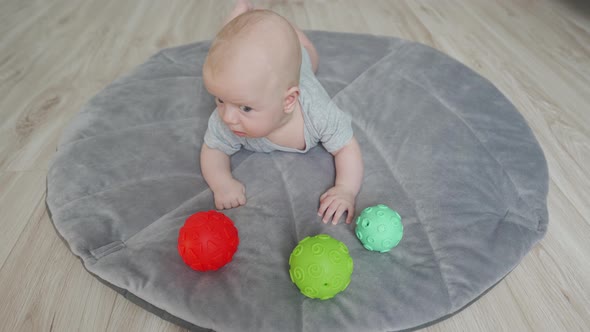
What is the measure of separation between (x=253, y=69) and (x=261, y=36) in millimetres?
67

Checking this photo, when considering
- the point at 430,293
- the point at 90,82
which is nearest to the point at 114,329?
the point at 430,293

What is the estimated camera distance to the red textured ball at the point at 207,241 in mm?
808

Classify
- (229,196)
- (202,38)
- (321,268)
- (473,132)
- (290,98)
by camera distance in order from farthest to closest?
(202,38)
(473,132)
(229,196)
(290,98)
(321,268)

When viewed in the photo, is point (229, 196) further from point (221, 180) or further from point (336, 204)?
point (336, 204)

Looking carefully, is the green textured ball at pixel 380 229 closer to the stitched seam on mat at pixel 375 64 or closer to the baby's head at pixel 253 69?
the baby's head at pixel 253 69

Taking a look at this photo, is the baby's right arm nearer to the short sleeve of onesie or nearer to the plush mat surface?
the plush mat surface

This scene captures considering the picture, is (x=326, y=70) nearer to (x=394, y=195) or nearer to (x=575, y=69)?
(x=394, y=195)

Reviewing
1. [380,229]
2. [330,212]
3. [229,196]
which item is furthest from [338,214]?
[229,196]

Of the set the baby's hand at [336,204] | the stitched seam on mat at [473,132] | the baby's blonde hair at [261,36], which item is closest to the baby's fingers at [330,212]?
the baby's hand at [336,204]

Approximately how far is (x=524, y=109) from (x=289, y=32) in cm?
103

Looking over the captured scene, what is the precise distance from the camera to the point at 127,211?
0.98 m

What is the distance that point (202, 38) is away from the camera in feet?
6.47

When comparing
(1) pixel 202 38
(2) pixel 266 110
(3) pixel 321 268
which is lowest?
(1) pixel 202 38

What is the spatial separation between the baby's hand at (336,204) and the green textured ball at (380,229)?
8 centimetres
